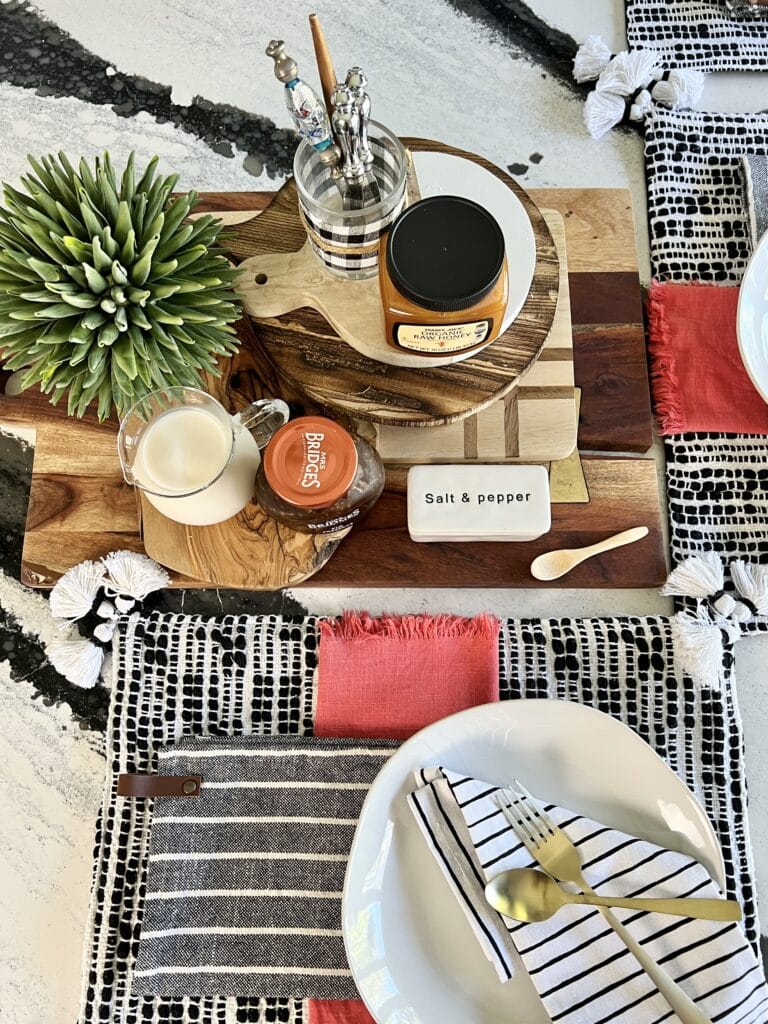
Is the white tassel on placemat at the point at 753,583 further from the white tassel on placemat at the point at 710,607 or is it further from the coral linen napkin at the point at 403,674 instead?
the coral linen napkin at the point at 403,674

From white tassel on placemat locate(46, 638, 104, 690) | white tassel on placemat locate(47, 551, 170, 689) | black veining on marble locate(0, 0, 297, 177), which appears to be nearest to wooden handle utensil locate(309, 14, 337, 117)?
black veining on marble locate(0, 0, 297, 177)

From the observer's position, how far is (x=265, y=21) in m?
1.01

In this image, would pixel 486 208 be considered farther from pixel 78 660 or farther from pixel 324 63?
pixel 78 660

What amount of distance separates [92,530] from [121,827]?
0.97 feet

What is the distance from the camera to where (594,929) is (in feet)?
2.21

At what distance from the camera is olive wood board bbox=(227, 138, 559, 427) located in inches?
29.8

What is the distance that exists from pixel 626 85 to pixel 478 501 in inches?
21.4

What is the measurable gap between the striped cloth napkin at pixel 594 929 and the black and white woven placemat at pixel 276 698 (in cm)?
13

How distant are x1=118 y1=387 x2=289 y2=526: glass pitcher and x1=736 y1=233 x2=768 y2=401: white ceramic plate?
1.67 feet

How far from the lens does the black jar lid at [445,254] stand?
0.62 m

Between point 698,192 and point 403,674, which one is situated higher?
point 698,192

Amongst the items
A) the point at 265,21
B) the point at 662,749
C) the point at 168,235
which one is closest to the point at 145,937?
the point at 662,749

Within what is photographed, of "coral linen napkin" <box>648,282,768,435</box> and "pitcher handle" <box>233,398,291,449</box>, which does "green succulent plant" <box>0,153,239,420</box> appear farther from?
"coral linen napkin" <box>648,282,768,435</box>

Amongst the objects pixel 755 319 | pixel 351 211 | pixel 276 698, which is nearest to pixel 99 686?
pixel 276 698
